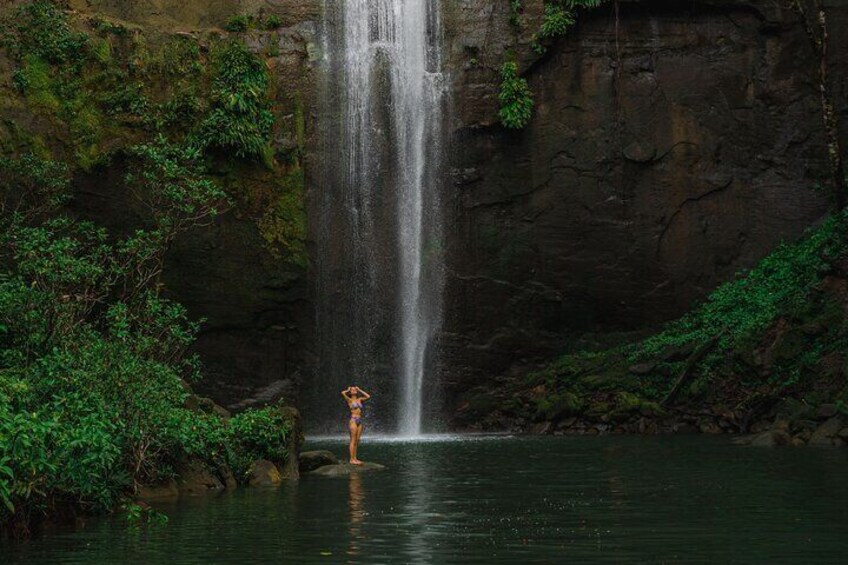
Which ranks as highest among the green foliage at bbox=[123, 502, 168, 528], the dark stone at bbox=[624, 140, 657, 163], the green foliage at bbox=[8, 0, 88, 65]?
the green foliage at bbox=[8, 0, 88, 65]

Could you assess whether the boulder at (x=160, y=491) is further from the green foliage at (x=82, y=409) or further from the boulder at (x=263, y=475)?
the boulder at (x=263, y=475)

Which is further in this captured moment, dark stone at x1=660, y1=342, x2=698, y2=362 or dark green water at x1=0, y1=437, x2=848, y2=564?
dark stone at x1=660, y1=342, x2=698, y2=362

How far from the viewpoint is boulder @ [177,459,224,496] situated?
15797 mm

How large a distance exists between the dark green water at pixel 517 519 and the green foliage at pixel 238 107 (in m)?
14.3

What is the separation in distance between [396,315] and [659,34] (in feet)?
36.1

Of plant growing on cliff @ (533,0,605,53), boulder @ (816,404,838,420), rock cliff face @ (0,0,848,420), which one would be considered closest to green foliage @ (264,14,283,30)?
rock cliff face @ (0,0,848,420)

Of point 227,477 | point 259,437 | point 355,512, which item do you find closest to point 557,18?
point 259,437

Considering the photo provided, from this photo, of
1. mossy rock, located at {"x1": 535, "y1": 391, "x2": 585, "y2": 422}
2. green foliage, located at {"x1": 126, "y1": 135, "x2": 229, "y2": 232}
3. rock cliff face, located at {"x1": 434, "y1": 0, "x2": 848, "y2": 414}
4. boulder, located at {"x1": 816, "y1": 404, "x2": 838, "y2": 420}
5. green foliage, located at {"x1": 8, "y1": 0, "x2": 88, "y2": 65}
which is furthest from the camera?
rock cliff face, located at {"x1": 434, "y1": 0, "x2": 848, "y2": 414}

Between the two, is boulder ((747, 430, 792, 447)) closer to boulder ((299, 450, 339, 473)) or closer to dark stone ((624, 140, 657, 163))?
boulder ((299, 450, 339, 473))

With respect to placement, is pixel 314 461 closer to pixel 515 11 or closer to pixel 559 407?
pixel 559 407

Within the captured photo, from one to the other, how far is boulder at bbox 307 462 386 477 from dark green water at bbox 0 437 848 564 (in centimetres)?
56

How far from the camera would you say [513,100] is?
31.3 metres

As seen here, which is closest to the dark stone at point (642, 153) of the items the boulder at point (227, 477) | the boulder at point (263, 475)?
the boulder at point (263, 475)

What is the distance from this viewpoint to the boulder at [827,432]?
21531 mm
